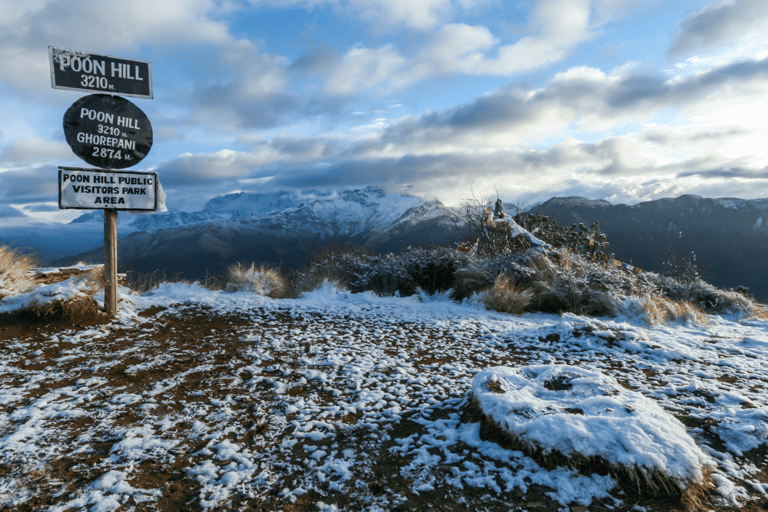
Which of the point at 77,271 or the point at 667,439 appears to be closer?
the point at 667,439

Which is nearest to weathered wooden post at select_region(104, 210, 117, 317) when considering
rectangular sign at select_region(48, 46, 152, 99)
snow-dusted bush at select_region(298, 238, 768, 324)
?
rectangular sign at select_region(48, 46, 152, 99)

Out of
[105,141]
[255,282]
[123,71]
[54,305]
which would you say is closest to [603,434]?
[54,305]

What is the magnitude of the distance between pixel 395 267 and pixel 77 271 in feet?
20.0

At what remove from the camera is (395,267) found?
9.41 meters

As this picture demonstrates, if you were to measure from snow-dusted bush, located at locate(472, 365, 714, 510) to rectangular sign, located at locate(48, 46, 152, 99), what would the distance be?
17.6 ft

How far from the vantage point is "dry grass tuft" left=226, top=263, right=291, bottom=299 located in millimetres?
8188

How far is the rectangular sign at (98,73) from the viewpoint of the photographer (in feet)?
14.8

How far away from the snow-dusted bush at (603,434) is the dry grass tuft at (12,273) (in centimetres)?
577

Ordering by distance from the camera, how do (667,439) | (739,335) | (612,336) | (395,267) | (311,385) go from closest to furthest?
(667,439), (311,385), (612,336), (739,335), (395,267)

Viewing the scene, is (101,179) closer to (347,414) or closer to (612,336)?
(347,414)

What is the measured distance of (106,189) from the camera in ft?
16.0

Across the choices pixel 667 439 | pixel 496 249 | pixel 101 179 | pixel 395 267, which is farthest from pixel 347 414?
pixel 496 249

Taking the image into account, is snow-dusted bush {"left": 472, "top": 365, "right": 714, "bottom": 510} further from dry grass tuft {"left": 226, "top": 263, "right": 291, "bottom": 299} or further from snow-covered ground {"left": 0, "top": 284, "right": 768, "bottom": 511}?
dry grass tuft {"left": 226, "top": 263, "right": 291, "bottom": 299}

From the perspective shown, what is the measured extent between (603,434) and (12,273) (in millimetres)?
6872
